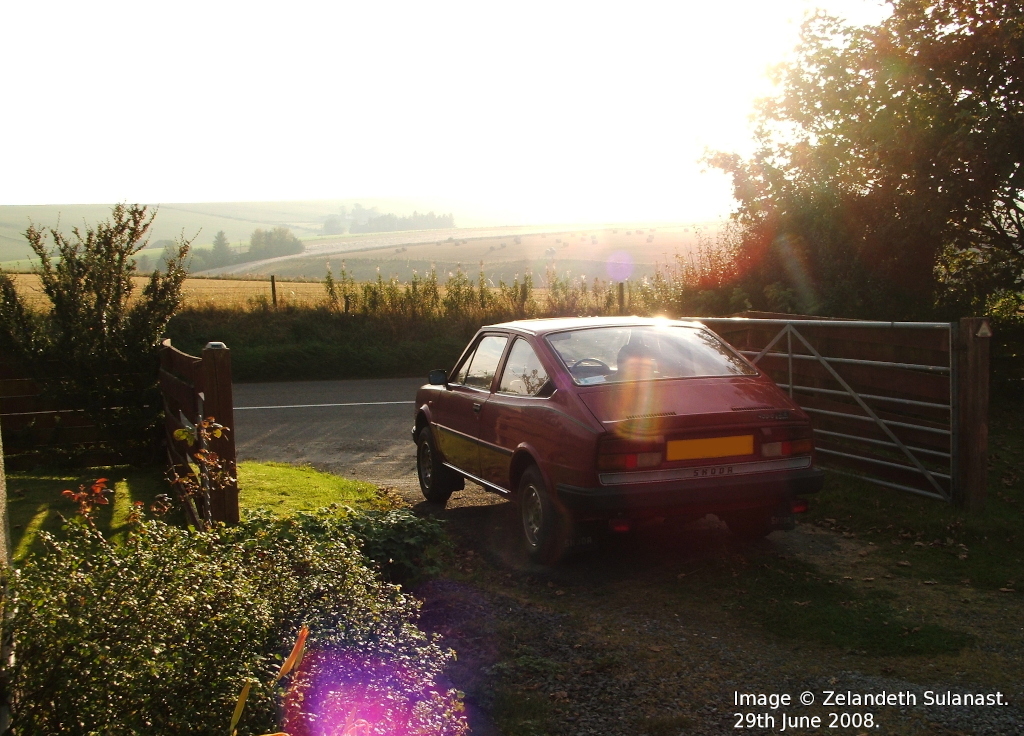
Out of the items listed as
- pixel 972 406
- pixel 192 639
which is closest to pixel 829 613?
pixel 972 406

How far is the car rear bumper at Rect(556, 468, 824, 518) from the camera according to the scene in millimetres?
5891

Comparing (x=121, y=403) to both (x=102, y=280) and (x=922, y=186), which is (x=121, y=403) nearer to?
(x=102, y=280)

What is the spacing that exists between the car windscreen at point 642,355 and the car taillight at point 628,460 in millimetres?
738

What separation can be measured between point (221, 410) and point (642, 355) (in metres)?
3.03

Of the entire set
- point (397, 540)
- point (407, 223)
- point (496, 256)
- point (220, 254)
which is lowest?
point (397, 540)

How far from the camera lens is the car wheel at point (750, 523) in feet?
22.2

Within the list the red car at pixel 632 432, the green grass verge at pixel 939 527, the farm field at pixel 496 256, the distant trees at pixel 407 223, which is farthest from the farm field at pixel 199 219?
the green grass verge at pixel 939 527

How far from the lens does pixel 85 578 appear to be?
3193 mm

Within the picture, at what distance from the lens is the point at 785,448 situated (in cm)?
627

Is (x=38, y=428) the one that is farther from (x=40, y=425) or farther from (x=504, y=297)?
(x=504, y=297)

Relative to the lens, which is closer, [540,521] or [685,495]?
[685,495]

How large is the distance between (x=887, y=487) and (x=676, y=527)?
226cm

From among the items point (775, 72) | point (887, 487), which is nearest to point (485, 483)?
point (887, 487)

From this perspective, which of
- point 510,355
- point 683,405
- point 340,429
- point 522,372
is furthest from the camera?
point 340,429
